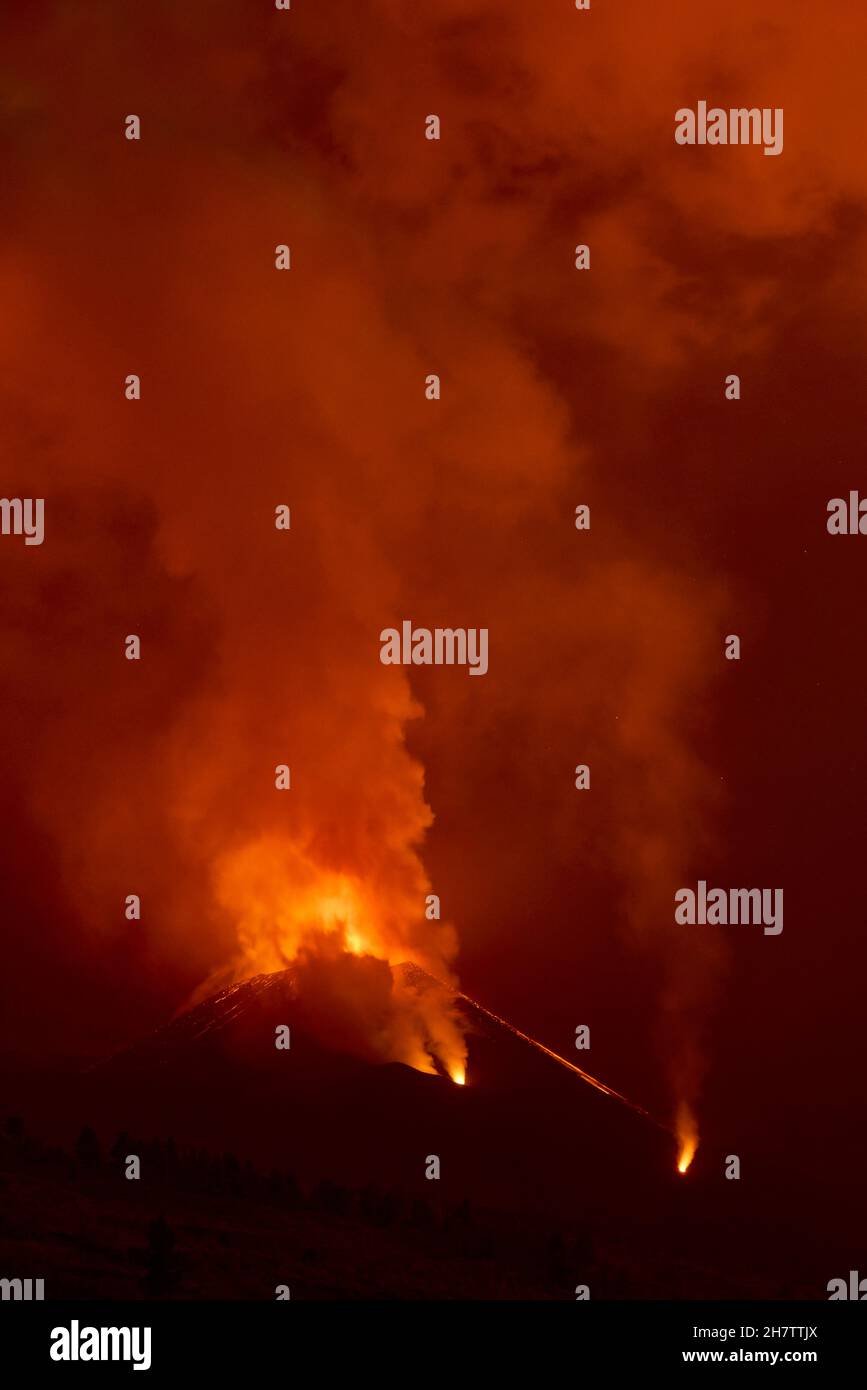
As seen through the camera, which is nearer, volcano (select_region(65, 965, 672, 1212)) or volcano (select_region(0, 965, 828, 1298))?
volcano (select_region(0, 965, 828, 1298))

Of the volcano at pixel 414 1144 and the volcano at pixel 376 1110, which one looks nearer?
the volcano at pixel 414 1144

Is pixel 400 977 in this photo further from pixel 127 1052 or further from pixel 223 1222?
pixel 223 1222

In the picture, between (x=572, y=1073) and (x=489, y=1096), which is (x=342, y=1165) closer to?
(x=489, y=1096)

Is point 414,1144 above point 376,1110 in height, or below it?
below

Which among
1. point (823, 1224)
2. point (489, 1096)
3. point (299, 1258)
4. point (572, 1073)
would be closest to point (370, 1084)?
point (489, 1096)

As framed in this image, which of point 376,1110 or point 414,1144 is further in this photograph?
point 376,1110

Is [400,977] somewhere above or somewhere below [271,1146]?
above

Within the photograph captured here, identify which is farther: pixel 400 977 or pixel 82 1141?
pixel 400 977

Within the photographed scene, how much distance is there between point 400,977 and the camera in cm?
12825
